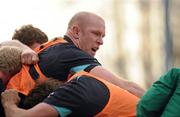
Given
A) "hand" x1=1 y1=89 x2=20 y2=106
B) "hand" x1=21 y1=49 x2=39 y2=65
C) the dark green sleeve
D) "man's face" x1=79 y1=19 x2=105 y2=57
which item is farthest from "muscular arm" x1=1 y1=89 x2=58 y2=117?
"man's face" x1=79 y1=19 x2=105 y2=57

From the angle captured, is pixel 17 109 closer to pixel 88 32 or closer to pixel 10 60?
pixel 10 60

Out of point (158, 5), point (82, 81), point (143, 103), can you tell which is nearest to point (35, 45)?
point (82, 81)

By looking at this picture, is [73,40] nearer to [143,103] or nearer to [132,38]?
[143,103]

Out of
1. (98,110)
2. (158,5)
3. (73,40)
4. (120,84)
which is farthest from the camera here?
(158,5)

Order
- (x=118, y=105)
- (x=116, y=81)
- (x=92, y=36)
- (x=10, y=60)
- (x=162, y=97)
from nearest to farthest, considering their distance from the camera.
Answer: (x=162, y=97), (x=118, y=105), (x=10, y=60), (x=116, y=81), (x=92, y=36)

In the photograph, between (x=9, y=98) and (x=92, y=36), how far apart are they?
0.88 m

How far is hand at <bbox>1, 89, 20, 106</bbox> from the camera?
90.0 inches

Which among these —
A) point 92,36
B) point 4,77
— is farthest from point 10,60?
point 92,36

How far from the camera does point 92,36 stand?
3070 mm

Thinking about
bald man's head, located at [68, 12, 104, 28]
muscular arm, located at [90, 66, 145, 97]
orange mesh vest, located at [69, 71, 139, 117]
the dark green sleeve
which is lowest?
muscular arm, located at [90, 66, 145, 97]

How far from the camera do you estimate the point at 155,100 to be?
187 centimetres

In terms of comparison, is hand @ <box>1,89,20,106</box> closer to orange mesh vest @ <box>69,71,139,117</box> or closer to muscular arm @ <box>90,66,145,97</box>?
orange mesh vest @ <box>69,71,139,117</box>

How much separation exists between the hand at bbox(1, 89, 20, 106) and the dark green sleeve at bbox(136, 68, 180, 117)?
600 mm

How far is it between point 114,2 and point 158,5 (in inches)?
21.1
